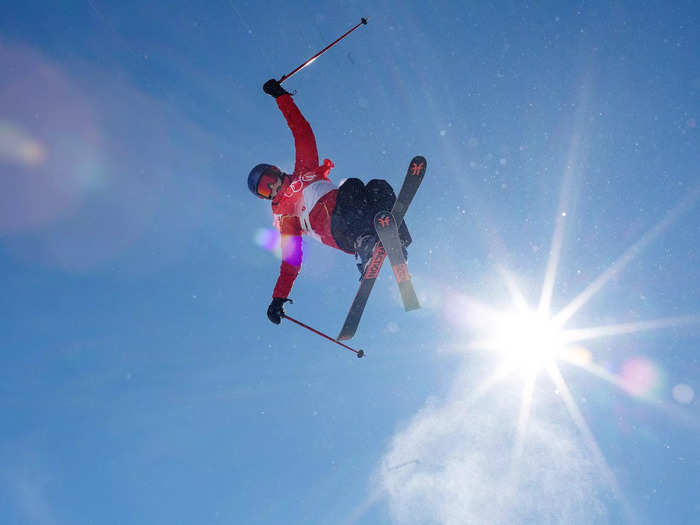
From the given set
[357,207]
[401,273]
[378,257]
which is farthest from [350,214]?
[401,273]

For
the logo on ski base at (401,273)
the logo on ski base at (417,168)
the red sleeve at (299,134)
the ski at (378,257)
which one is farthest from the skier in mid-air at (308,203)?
the logo on ski base at (417,168)

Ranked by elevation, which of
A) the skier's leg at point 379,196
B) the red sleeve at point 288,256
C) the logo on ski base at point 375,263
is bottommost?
the red sleeve at point 288,256

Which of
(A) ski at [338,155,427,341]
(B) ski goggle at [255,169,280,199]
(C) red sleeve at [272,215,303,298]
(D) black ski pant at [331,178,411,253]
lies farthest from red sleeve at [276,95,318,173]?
(A) ski at [338,155,427,341]

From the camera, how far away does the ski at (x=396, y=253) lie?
612 centimetres

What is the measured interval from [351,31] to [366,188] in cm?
354

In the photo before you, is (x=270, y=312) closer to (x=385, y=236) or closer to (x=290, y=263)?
(x=290, y=263)

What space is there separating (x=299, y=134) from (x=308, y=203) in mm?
1250

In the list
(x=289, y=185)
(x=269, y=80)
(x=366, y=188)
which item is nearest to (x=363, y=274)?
(x=366, y=188)

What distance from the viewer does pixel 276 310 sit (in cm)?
696

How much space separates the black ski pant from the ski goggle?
4.67 ft

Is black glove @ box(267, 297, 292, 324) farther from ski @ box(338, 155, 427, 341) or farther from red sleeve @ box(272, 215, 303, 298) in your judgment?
ski @ box(338, 155, 427, 341)

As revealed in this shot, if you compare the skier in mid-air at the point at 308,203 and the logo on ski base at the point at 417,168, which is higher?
the logo on ski base at the point at 417,168

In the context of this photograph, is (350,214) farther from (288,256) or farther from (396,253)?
(288,256)

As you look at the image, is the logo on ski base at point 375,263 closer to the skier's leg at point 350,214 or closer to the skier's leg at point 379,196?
the skier's leg at point 350,214
